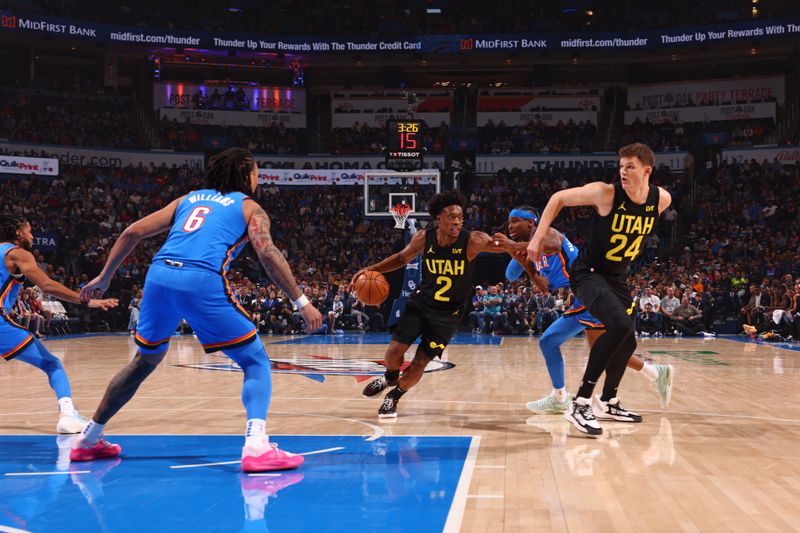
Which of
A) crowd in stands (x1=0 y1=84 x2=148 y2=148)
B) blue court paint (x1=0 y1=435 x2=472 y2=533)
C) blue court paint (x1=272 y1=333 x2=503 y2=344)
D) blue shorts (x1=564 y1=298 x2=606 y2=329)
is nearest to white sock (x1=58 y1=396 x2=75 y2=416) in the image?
blue court paint (x1=0 y1=435 x2=472 y2=533)

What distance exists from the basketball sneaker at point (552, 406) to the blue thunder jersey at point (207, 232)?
11.5 ft

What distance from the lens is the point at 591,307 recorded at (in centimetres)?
612

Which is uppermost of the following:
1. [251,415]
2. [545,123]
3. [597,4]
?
[597,4]

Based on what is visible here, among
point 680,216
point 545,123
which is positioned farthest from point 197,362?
point 545,123

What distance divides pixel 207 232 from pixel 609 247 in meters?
3.02

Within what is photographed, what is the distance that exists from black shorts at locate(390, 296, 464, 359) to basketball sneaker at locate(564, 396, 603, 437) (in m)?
1.24

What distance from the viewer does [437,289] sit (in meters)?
7.05

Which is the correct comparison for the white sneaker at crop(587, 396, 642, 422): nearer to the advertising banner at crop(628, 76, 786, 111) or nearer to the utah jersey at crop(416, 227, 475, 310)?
the utah jersey at crop(416, 227, 475, 310)

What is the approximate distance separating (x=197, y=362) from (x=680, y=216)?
869 inches

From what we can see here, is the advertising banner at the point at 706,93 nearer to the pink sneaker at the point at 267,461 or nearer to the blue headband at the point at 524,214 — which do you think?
the blue headband at the point at 524,214

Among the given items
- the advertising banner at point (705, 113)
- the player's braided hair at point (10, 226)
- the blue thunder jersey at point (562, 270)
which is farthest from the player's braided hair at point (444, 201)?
the advertising banner at point (705, 113)

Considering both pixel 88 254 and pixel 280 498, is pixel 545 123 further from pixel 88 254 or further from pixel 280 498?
pixel 280 498

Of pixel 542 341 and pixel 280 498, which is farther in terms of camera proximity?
pixel 542 341

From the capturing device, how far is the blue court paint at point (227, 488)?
3.71m
